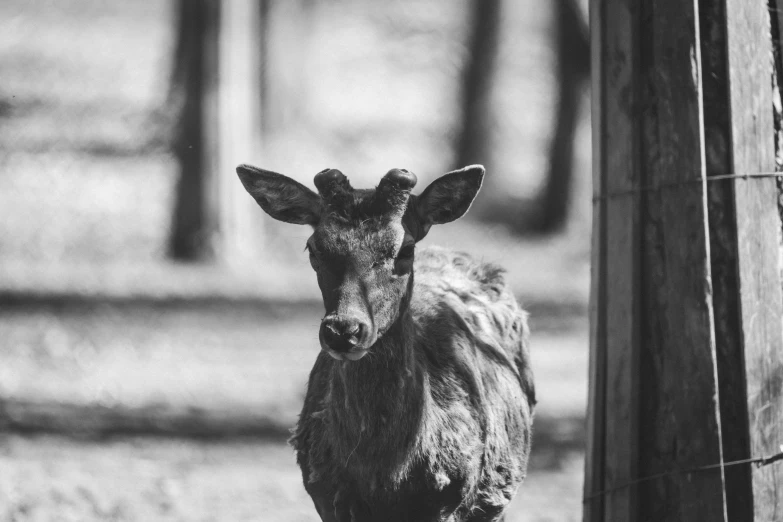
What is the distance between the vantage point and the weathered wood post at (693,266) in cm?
474

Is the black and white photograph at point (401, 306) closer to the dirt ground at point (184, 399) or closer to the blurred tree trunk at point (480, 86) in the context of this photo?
the dirt ground at point (184, 399)

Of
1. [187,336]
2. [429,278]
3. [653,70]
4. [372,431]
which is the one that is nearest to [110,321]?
[187,336]

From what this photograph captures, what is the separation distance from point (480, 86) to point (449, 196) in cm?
1946

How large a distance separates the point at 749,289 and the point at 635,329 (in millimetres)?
536

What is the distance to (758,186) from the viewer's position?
15.8 ft

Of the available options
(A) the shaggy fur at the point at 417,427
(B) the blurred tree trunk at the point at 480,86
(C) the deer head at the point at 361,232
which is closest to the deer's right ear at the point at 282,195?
(C) the deer head at the point at 361,232

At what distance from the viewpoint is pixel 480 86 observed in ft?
79.9

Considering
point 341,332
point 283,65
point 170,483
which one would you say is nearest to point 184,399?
point 170,483

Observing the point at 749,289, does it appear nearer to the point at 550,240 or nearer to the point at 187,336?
the point at 187,336

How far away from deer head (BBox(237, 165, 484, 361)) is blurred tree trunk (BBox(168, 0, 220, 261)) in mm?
11006

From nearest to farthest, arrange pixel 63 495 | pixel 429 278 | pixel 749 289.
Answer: pixel 749 289 < pixel 429 278 < pixel 63 495

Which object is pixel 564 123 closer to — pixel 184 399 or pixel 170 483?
pixel 184 399

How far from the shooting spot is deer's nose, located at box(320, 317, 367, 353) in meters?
4.59

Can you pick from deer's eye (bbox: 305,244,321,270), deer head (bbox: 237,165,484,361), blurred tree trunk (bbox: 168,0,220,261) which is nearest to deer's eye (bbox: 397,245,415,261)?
deer head (bbox: 237,165,484,361)
